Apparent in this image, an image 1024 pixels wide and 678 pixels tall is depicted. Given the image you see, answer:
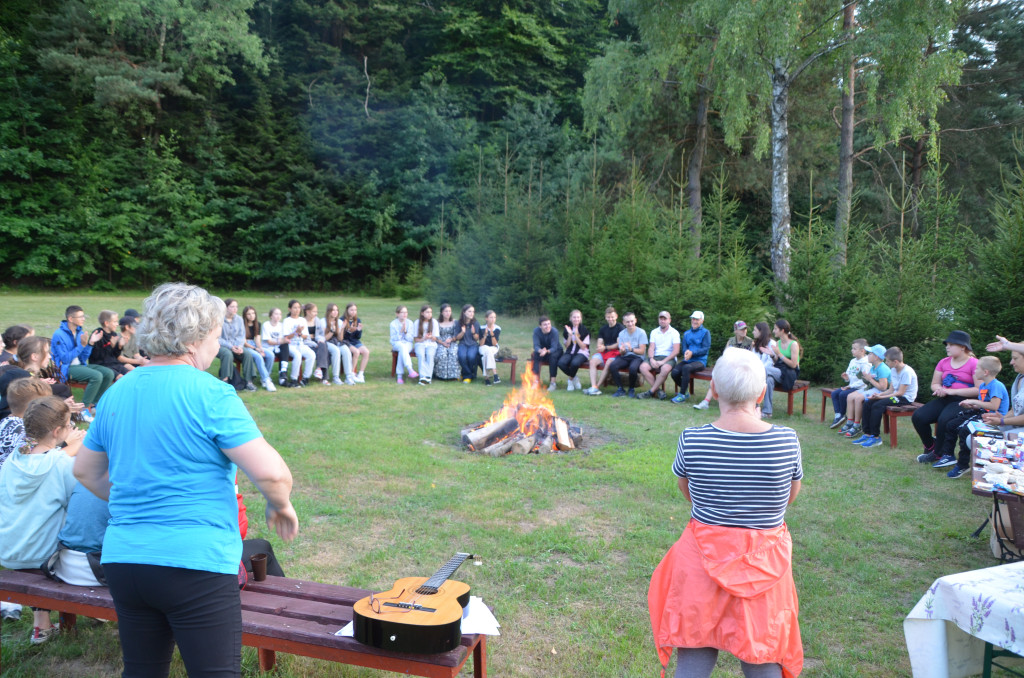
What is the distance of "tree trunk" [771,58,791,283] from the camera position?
46.0 feet

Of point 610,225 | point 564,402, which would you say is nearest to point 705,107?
point 610,225

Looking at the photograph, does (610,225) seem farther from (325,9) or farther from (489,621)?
(325,9)

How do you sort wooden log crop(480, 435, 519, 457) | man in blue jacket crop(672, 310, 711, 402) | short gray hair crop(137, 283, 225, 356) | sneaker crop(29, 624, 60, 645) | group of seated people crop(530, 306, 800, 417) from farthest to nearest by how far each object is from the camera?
man in blue jacket crop(672, 310, 711, 402)
group of seated people crop(530, 306, 800, 417)
wooden log crop(480, 435, 519, 457)
sneaker crop(29, 624, 60, 645)
short gray hair crop(137, 283, 225, 356)

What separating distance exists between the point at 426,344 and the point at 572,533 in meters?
6.82

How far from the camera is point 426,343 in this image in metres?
11.3

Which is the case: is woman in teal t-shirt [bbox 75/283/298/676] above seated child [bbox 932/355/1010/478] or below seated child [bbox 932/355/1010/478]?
above

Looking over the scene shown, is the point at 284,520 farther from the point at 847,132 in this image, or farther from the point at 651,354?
the point at 847,132

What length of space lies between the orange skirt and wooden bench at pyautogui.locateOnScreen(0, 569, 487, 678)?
0.81 metres

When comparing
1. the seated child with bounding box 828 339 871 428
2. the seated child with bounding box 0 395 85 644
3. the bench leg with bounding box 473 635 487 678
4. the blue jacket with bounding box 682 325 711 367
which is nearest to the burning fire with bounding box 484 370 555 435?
the blue jacket with bounding box 682 325 711 367

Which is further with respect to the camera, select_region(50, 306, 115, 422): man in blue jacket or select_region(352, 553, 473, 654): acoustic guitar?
select_region(50, 306, 115, 422): man in blue jacket

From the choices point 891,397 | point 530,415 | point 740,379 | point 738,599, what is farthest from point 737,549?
point 891,397

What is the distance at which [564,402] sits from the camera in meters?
9.71

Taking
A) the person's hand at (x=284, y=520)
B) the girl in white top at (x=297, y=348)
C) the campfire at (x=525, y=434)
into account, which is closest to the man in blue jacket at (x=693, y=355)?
the campfire at (x=525, y=434)

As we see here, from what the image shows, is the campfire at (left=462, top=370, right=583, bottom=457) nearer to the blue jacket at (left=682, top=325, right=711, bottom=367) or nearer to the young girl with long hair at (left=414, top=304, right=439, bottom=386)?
the blue jacket at (left=682, top=325, right=711, bottom=367)
